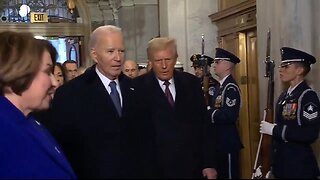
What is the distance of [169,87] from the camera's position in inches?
163

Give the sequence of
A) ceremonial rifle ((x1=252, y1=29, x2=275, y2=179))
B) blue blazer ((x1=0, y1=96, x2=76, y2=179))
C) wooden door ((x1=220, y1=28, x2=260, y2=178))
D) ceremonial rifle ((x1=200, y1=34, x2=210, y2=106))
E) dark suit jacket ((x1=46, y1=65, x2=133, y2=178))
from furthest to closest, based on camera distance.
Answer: wooden door ((x1=220, y1=28, x2=260, y2=178)) → ceremonial rifle ((x1=200, y1=34, x2=210, y2=106)) → ceremonial rifle ((x1=252, y1=29, x2=275, y2=179)) → dark suit jacket ((x1=46, y1=65, x2=133, y2=178)) → blue blazer ((x1=0, y1=96, x2=76, y2=179))

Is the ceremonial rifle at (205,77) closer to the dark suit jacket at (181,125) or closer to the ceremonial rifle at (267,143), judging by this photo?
the ceremonial rifle at (267,143)

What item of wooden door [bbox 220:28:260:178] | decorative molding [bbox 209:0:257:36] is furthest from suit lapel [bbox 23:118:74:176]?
wooden door [bbox 220:28:260:178]

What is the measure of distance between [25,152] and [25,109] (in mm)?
254

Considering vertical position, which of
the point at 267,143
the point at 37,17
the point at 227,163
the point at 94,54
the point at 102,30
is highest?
the point at 37,17

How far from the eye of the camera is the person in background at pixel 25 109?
1974 millimetres

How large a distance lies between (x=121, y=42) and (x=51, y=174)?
1624 mm

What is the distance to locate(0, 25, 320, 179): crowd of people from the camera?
6.81 feet

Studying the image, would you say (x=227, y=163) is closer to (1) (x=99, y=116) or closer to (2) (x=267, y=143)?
(2) (x=267, y=143)

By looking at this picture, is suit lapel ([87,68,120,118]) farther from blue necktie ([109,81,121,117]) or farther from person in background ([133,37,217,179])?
person in background ([133,37,217,179])

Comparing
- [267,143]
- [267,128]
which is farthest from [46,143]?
[267,143]

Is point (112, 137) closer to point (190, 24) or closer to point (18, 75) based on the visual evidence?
point (18, 75)

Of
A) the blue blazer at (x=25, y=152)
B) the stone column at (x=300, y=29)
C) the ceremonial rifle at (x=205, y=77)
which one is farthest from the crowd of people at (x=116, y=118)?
the ceremonial rifle at (x=205, y=77)

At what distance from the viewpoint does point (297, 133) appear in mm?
4281
